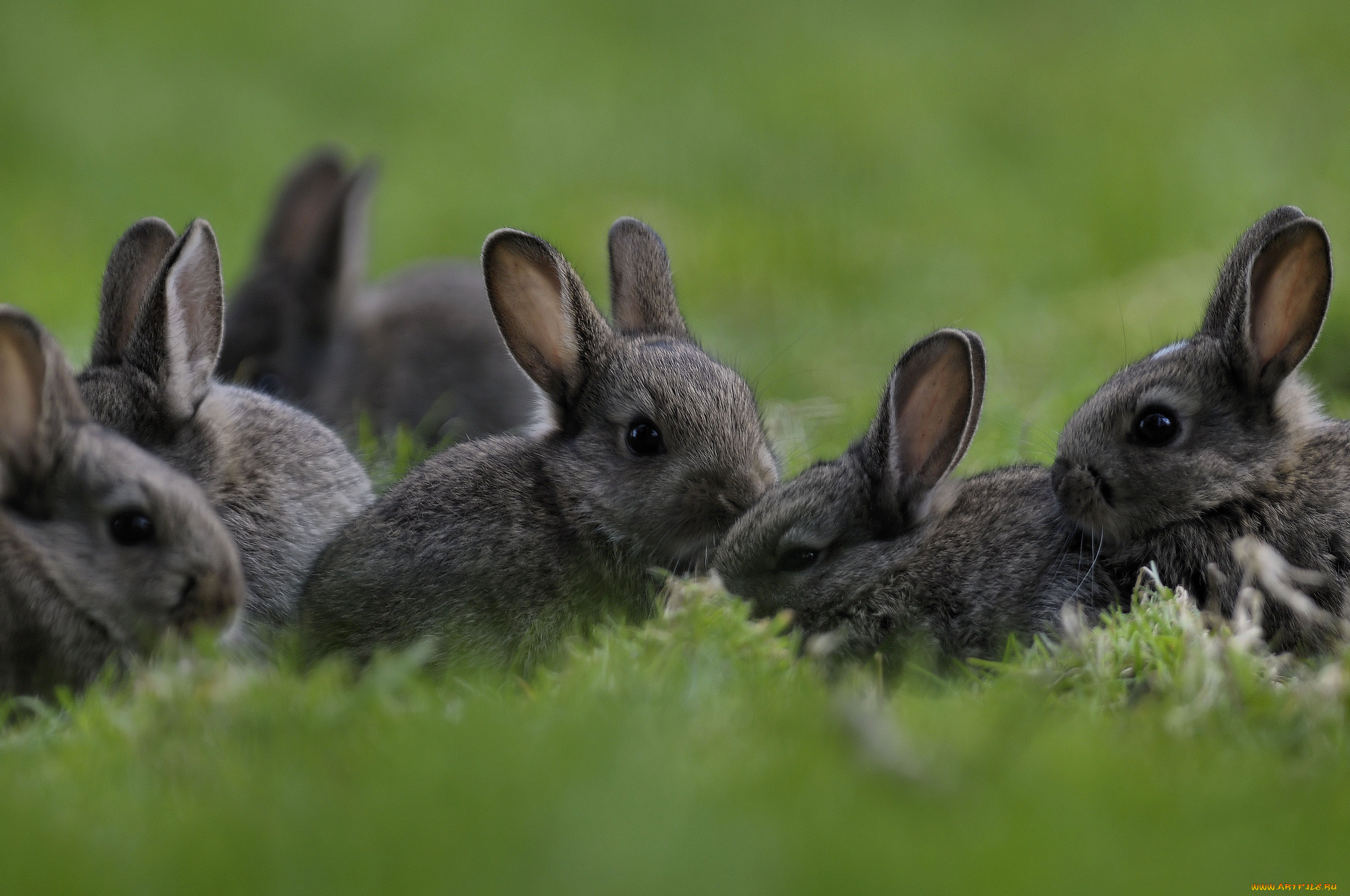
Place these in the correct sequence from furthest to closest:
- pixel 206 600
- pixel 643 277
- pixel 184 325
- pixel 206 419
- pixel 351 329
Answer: pixel 351 329 → pixel 643 277 → pixel 206 419 → pixel 184 325 → pixel 206 600

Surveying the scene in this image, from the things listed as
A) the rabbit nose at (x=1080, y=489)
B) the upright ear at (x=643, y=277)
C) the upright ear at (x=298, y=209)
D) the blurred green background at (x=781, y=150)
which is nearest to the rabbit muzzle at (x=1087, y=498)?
the rabbit nose at (x=1080, y=489)

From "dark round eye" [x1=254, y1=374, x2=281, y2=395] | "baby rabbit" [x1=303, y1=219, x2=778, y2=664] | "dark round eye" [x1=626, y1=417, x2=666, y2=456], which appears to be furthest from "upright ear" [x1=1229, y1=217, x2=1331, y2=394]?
"dark round eye" [x1=254, y1=374, x2=281, y2=395]

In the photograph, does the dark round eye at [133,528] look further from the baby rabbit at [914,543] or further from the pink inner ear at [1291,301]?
the pink inner ear at [1291,301]

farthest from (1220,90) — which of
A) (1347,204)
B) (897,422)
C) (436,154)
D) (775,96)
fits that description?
(897,422)

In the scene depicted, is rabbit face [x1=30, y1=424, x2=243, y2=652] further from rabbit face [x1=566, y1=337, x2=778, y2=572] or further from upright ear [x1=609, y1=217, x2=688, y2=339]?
upright ear [x1=609, y1=217, x2=688, y2=339]

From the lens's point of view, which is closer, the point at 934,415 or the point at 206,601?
the point at 206,601

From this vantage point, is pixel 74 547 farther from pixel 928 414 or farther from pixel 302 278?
pixel 302 278

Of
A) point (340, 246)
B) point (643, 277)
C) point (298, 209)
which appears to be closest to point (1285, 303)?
point (643, 277)

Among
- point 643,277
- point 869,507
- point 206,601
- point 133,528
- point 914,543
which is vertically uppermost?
point 643,277
